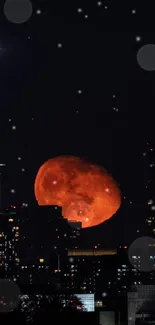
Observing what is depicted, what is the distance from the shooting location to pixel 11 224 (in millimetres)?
186625

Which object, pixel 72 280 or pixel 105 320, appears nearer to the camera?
pixel 105 320

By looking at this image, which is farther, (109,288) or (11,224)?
(11,224)

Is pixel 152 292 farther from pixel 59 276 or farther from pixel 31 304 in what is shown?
pixel 31 304

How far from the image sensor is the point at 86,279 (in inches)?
6772

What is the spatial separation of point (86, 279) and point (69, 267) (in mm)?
6415

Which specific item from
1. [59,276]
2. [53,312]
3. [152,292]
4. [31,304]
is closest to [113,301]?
[152,292]

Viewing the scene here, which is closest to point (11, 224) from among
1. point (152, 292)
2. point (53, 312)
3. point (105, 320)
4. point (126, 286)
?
point (126, 286)

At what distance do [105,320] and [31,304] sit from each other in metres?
48.7

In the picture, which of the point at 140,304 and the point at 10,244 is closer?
the point at 140,304

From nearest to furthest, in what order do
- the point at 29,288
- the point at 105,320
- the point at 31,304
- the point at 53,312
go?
the point at 53,312
the point at 31,304
the point at 29,288
the point at 105,320

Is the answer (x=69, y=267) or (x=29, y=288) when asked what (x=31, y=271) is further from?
(x=29, y=288)

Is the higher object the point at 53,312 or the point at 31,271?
the point at 53,312

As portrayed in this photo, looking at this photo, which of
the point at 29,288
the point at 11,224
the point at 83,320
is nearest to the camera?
the point at 83,320

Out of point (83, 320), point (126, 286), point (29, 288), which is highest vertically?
point (83, 320)
